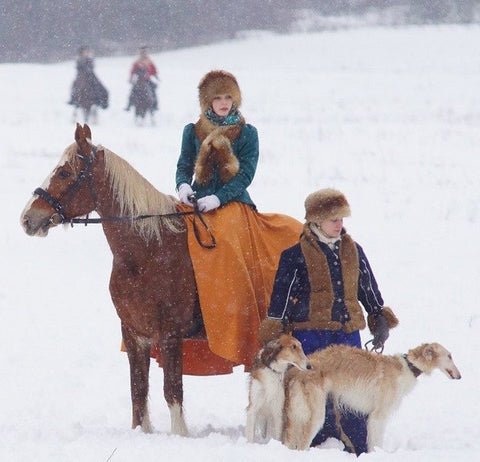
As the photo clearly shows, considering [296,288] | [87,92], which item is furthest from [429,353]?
[87,92]

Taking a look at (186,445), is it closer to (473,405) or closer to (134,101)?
(473,405)

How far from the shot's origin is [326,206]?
5191mm

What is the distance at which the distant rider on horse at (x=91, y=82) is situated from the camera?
23094 millimetres

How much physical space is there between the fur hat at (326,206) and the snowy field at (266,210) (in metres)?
1.29

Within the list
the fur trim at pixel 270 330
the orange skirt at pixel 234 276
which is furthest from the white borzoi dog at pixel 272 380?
the orange skirt at pixel 234 276

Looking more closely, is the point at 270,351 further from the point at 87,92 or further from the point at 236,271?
the point at 87,92

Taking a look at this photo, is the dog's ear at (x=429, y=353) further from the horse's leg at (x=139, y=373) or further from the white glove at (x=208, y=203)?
the horse's leg at (x=139, y=373)

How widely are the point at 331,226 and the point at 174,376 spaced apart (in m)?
1.35

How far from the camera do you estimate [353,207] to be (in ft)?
44.6

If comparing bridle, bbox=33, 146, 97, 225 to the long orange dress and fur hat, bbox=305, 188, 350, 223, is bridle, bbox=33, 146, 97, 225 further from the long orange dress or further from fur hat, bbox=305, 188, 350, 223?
fur hat, bbox=305, 188, 350, 223

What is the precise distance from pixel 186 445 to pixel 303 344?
1055 millimetres

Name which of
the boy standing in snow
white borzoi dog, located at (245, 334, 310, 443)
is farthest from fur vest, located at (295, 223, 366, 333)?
white borzoi dog, located at (245, 334, 310, 443)

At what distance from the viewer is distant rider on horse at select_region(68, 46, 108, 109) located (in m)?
23.1

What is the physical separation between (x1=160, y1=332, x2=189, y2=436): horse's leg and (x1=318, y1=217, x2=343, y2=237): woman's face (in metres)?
1.10
